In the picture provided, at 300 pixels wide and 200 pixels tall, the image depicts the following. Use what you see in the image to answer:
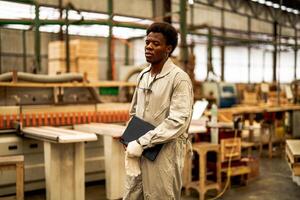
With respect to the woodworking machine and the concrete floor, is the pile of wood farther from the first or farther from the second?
the concrete floor

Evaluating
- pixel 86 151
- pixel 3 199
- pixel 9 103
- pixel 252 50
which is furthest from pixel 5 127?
pixel 252 50

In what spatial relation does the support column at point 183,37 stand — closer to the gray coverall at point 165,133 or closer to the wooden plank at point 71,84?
the wooden plank at point 71,84

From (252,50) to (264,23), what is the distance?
1.25 metres

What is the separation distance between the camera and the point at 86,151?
4.36 metres

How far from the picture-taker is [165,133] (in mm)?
1778

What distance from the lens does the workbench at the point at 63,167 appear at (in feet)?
11.1

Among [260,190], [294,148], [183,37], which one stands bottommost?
[260,190]

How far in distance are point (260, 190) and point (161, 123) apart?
9.25ft

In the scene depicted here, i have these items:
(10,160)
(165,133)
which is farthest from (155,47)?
(10,160)

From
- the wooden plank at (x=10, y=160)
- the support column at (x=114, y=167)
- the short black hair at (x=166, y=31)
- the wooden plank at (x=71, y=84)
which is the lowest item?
the support column at (x=114, y=167)

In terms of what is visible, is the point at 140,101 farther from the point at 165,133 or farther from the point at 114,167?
the point at 114,167

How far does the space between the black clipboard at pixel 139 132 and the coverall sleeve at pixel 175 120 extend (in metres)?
0.05

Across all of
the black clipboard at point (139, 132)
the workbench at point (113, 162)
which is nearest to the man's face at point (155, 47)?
the black clipboard at point (139, 132)

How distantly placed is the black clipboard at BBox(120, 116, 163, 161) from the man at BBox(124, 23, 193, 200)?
1.1 inches
